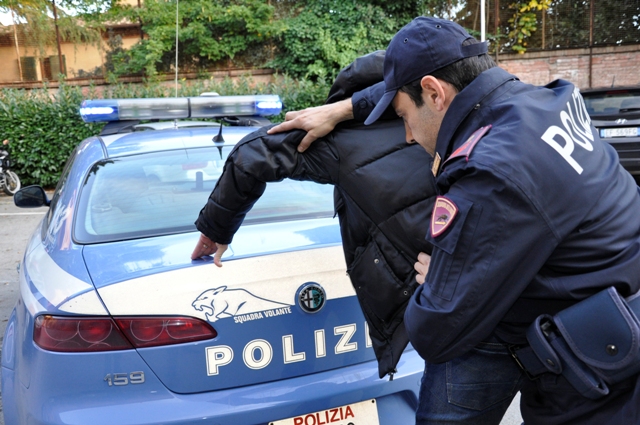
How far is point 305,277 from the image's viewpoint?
1982 millimetres

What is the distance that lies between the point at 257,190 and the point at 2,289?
14.8ft

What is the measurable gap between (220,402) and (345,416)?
436 millimetres

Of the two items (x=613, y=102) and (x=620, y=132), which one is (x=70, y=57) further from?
(x=620, y=132)

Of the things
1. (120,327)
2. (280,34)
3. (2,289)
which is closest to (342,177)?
(120,327)

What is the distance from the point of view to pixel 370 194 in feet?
5.56

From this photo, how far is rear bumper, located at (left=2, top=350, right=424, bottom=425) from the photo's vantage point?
181cm

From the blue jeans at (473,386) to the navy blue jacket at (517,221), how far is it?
8.9 inches

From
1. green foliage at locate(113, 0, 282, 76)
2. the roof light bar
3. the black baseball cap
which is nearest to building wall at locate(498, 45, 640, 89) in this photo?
green foliage at locate(113, 0, 282, 76)

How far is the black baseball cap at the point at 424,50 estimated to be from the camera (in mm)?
1392

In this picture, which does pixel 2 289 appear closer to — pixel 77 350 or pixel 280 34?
pixel 77 350

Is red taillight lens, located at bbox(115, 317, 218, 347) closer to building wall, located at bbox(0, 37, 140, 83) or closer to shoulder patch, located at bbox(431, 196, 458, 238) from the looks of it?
shoulder patch, located at bbox(431, 196, 458, 238)

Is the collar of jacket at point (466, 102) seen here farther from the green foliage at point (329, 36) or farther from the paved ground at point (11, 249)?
the green foliage at point (329, 36)

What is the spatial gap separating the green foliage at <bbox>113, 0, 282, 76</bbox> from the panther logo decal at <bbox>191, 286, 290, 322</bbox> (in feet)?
44.0

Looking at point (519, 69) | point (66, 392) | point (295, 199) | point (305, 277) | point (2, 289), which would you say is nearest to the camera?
point (66, 392)
